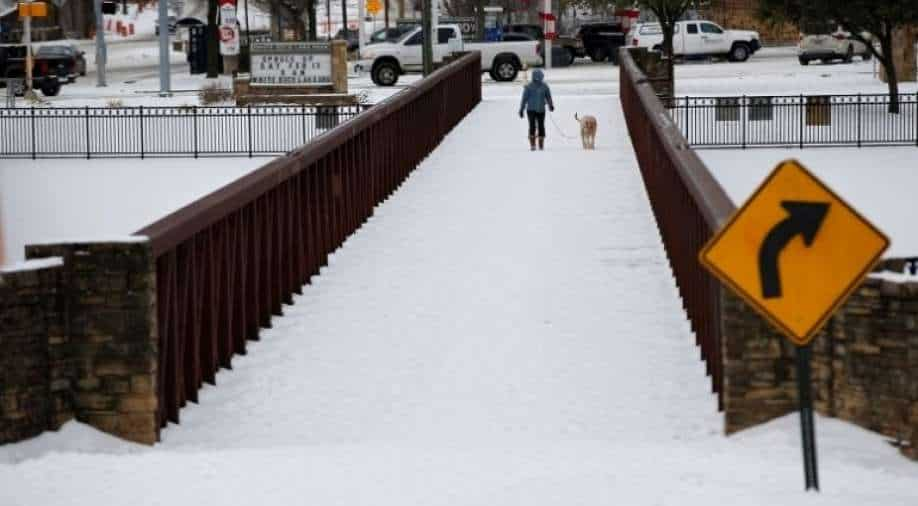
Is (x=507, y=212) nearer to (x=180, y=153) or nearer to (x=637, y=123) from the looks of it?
(x=637, y=123)

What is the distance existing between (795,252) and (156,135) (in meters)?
35.9

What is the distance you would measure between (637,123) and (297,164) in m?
13.3

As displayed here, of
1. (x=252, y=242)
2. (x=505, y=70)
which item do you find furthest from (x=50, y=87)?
(x=252, y=242)

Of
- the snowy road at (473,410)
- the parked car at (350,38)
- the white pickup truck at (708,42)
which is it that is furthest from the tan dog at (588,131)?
the parked car at (350,38)

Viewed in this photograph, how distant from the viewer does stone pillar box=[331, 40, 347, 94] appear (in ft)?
177

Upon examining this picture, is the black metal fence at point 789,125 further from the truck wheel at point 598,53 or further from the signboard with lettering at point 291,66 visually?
the truck wheel at point 598,53

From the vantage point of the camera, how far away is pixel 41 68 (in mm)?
65625

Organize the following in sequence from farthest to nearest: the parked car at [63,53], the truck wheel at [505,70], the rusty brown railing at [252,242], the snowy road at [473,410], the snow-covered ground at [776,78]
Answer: the parked car at [63,53], the truck wheel at [505,70], the snow-covered ground at [776,78], the rusty brown railing at [252,242], the snowy road at [473,410]

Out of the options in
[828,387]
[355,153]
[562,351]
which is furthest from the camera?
[355,153]

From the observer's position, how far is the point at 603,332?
16.9 meters

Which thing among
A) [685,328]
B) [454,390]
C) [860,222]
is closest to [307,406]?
[454,390]

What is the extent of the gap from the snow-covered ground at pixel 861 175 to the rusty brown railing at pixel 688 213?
149 inches

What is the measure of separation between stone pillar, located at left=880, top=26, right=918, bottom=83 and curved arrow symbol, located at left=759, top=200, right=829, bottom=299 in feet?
166

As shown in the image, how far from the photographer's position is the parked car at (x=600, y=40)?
79.5 m
